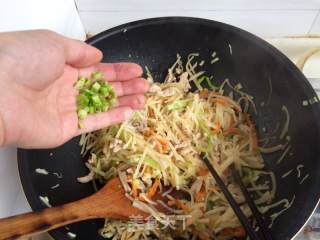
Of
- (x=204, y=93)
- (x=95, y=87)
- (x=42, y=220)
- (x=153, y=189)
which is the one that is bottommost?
(x=153, y=189)

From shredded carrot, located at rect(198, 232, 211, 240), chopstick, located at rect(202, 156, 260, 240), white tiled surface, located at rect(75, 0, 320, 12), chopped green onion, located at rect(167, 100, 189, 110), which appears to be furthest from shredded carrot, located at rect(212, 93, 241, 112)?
shredded carrot, located at rect(198, 232, 211, 240)

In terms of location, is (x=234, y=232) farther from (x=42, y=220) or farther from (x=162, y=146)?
(x=42, y=220)

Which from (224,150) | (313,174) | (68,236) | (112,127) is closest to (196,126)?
(224,150)

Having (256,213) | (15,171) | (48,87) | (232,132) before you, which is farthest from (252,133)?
(15,171)

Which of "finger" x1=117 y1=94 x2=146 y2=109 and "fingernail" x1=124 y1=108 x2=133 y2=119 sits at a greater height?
"finger" x1=117 y1=94 x2=146 y2=109

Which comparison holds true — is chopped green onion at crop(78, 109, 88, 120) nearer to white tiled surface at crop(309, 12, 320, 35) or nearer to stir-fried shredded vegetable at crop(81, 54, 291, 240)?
stir-fried shredded vegetable at crop(81, 54, 291, 240)
